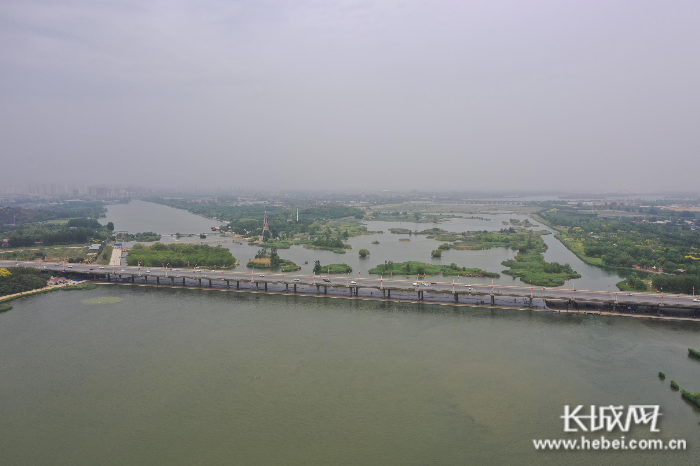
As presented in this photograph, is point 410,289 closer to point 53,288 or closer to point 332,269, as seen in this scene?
point 332,269

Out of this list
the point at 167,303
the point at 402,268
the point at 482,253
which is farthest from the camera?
the point at 482,253

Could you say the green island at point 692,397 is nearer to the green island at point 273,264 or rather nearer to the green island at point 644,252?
the green island at point 644,252

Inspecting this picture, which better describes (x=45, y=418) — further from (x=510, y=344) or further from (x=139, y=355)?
(x=510, y=344)

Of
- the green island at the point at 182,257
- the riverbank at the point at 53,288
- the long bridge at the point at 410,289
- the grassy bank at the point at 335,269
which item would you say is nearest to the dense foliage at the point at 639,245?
the long bridge at the point at 410,289

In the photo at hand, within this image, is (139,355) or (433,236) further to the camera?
(433,236)

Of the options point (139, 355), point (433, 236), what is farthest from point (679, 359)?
point (433, 236)

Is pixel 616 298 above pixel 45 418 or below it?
above
